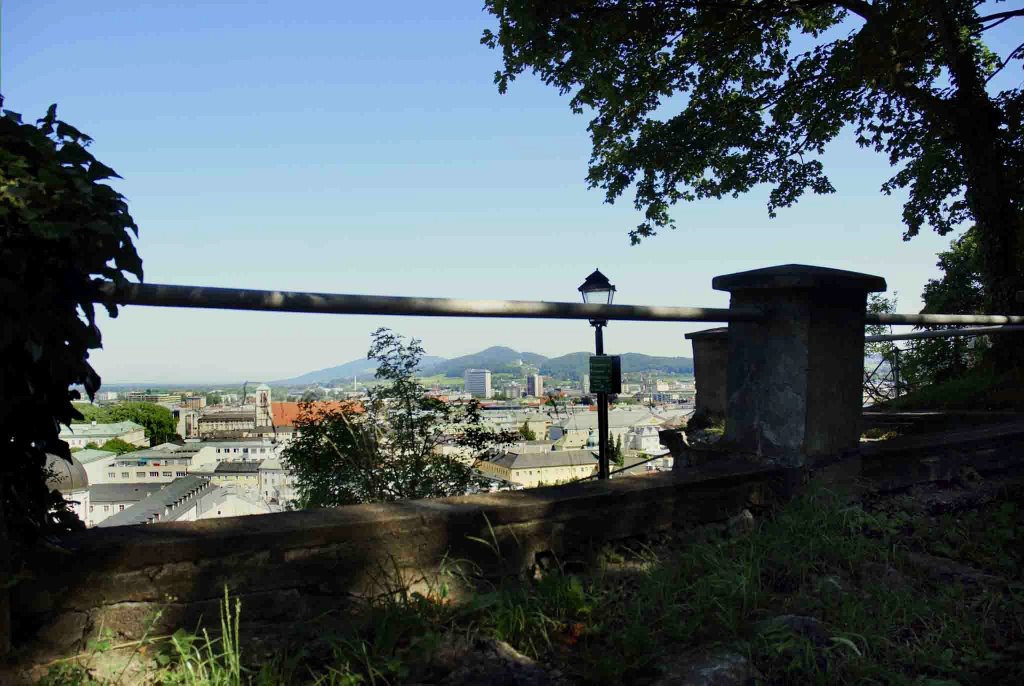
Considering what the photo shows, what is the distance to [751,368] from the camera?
307 centimetres

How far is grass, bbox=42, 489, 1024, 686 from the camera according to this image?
1667 mm

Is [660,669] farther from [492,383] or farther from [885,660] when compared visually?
[492,383]

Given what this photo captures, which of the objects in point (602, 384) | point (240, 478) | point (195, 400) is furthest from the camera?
point (195, 400)

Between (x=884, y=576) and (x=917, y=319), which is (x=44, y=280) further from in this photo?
(x=917, y=319)

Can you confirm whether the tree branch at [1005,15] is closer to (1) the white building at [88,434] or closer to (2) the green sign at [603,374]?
(2) the green sign at [603,374]

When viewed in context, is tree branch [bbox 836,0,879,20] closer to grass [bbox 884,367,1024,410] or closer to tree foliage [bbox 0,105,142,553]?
grass [bbox 884,367,1024,410]

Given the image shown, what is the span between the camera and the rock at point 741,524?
2.66 metres

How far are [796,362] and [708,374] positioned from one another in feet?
19.9

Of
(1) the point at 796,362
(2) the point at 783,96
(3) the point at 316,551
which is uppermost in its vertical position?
(2) the point at 783,96

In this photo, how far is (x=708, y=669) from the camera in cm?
170

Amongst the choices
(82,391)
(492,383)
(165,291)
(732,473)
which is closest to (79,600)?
(82,391)

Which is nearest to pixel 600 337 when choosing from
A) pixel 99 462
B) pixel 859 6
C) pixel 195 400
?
pixel 859 6

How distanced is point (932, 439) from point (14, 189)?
3.79 meters

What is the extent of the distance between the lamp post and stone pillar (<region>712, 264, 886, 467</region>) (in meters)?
Result: 1.99
